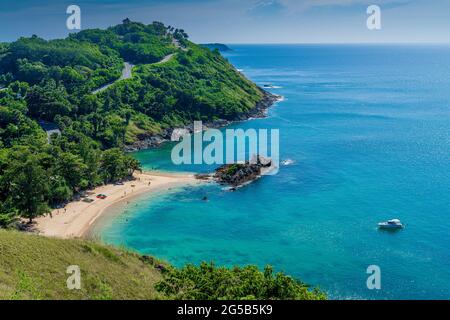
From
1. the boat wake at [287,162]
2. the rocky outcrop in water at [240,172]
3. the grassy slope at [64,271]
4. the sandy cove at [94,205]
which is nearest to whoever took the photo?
the grassy slope at [64,271]

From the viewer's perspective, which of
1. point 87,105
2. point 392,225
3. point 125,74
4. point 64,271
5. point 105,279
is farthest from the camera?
point 125,74

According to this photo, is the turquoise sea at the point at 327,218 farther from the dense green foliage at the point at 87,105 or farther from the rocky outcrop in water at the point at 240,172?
the dense green foliage at the point at 87,105

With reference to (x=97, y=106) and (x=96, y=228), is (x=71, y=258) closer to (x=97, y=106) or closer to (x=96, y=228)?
(x=96, y=228)

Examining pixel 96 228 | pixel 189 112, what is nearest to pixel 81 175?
pixel 96 228

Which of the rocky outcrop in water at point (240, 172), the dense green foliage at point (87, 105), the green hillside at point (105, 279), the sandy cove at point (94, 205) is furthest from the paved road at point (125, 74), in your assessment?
the green hillside at point (105, 279)

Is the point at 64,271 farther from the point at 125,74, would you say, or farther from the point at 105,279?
the point at 125,74

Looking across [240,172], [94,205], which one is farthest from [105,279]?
[240,172]

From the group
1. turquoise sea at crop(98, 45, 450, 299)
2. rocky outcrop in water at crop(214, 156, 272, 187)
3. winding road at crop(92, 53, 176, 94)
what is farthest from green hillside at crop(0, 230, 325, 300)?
winding road at crop(92, 53, 176, 94)
